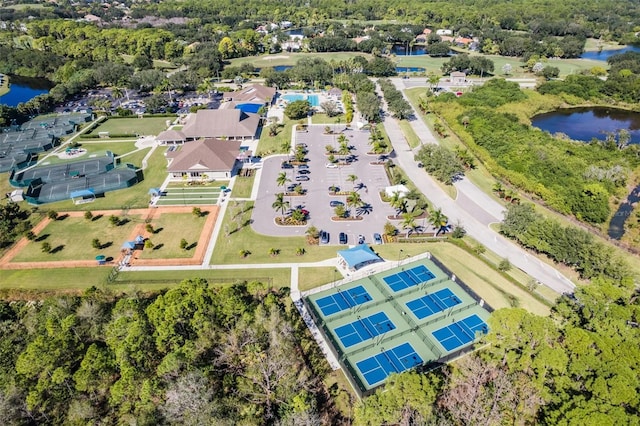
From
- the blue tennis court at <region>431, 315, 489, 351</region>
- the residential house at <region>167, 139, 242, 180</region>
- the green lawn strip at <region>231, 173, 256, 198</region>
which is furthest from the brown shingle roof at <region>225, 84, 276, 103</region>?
the blue tennis court at <region>431, 315, 489, 351</region>

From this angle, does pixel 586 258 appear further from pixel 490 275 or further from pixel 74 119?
pixel 74 119

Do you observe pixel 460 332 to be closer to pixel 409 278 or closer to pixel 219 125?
pixel 409 278

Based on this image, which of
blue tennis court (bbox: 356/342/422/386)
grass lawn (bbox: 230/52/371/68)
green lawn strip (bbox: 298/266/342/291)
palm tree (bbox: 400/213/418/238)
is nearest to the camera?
blue tennis court (bbox: 356/342/422/386)

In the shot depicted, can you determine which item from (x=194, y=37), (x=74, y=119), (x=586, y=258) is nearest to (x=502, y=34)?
(x=194, y=37)

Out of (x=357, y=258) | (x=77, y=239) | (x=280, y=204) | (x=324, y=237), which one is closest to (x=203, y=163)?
(x=280, y=204)

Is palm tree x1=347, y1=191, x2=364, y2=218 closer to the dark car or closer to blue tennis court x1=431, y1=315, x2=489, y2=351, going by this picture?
the dark car

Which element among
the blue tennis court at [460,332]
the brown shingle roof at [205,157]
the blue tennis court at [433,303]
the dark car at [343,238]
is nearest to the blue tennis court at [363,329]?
the blue tennis court at [433,303]
